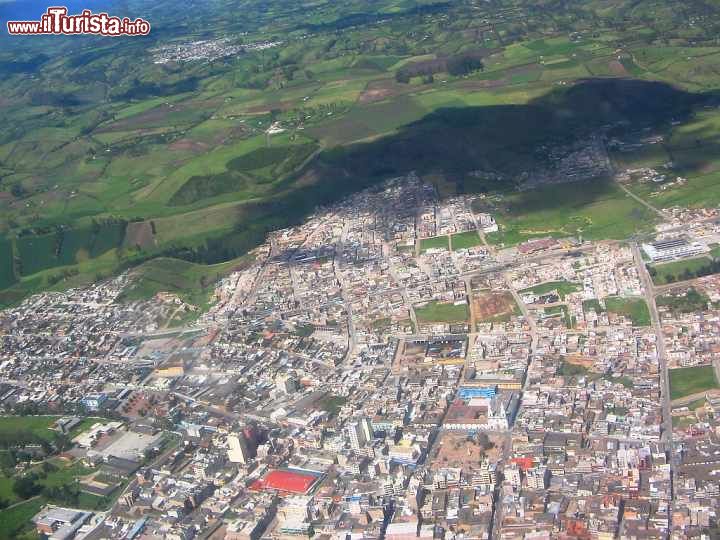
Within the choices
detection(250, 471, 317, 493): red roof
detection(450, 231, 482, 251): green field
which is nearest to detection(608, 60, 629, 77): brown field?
detection(450, 231, 482, 251): green field

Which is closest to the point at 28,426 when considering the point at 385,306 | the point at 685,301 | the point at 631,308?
the point at 385,306

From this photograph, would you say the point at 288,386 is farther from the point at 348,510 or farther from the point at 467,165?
the point at 467,165

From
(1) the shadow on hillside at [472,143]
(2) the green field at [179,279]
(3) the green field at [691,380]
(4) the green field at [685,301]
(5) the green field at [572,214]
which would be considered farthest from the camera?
(1) the shadow on hillside at [472,143]

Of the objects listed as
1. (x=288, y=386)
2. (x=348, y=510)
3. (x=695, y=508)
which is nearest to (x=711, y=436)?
(x=695, y=508)

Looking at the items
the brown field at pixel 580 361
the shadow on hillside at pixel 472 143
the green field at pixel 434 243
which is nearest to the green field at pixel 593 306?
the brown field at pixel 580 361

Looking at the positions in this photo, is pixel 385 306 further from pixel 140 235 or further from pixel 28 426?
pixel 140 235

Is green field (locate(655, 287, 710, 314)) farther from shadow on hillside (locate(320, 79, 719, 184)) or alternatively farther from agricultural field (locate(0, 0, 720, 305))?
shadow on hillside (locate(320, 79, 719, 184))

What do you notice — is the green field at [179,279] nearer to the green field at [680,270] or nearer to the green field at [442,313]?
the green field at [442,313]
